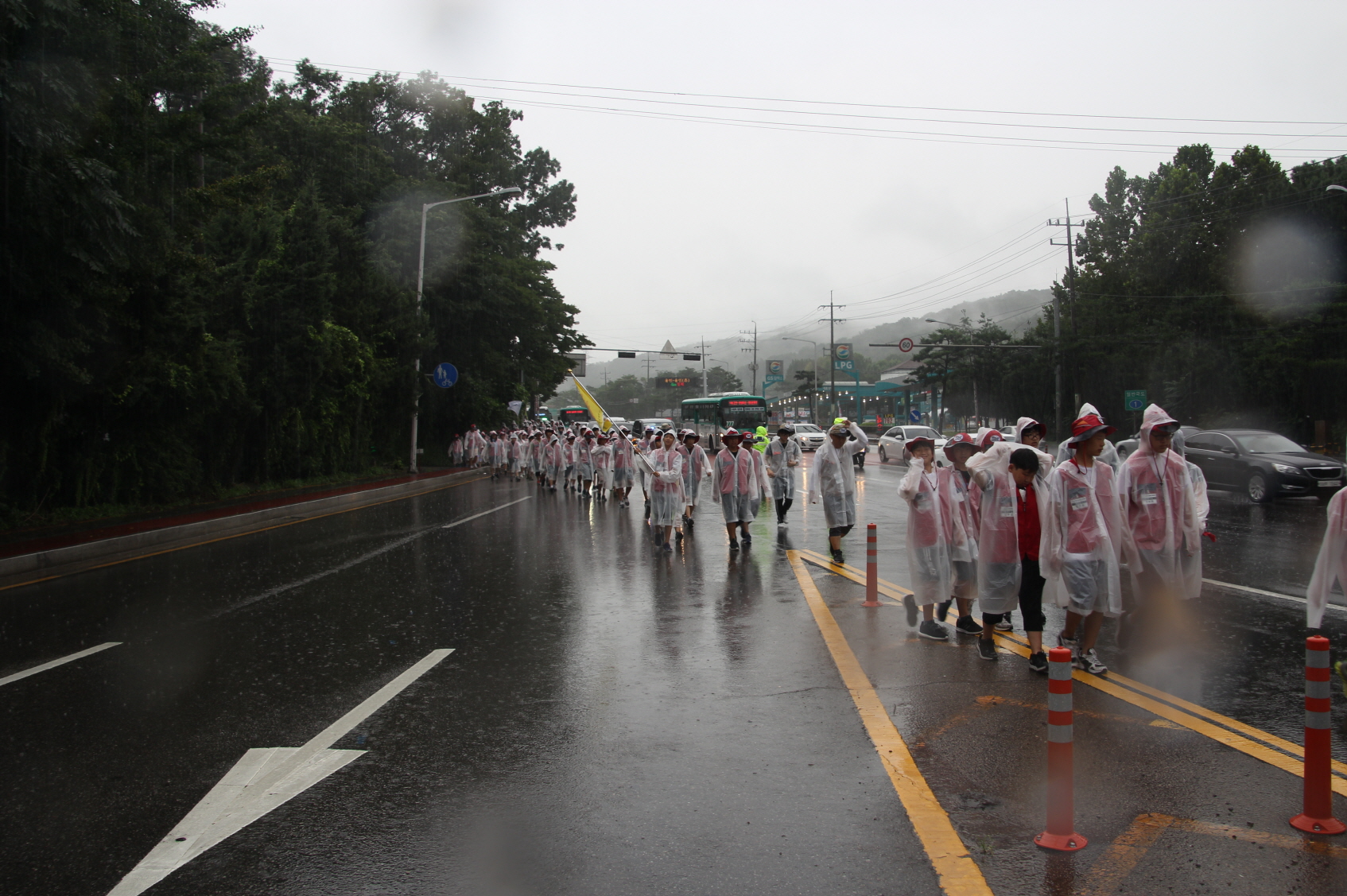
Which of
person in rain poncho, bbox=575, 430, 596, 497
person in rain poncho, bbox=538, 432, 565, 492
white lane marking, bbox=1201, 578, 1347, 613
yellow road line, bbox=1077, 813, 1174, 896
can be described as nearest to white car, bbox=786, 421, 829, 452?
person in rain poncho, bbox=538, 432, 565, 492

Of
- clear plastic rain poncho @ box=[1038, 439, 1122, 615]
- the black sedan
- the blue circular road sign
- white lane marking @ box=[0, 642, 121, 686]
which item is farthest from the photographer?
the blue circular road sign

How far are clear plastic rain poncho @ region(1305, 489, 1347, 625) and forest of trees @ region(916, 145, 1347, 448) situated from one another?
34.3 meters

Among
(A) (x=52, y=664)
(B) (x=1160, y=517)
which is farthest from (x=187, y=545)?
(B) (x=1160, y=517)

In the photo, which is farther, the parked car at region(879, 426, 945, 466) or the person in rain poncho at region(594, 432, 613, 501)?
the parked car at region(879, 426, 945, 466)

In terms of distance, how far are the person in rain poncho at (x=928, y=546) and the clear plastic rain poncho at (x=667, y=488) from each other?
5.99 meters

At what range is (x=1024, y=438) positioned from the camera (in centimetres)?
720

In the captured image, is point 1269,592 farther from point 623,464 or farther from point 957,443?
point 623,464

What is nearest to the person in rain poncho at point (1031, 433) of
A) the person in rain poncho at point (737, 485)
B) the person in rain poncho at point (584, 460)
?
the person in rain poncho at point (737, 485)

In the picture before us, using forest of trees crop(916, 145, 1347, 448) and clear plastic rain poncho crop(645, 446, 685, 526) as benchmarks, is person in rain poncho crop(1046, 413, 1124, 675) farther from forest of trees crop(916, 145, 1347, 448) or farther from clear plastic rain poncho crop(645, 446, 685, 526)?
forest of trees crop(916, 145, 1347, 448)

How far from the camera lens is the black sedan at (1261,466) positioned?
55.5 feet

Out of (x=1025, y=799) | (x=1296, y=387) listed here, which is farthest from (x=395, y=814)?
(x=1296, y=387)

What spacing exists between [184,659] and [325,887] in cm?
404

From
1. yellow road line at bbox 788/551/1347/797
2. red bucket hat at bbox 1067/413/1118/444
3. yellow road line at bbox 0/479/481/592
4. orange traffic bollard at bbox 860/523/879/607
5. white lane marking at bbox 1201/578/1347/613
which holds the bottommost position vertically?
yellow road line at bbox 0/479/481/592

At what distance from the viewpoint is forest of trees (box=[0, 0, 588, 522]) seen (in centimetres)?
1171
